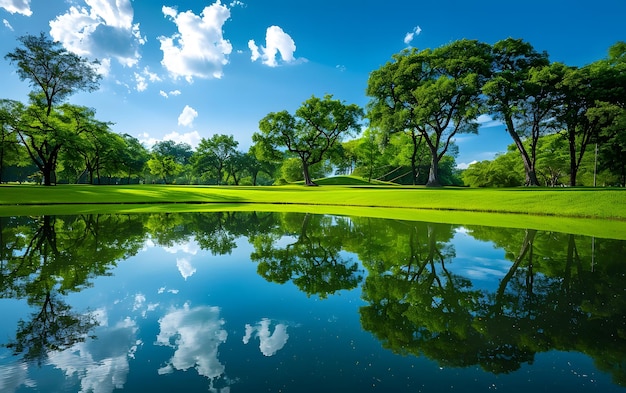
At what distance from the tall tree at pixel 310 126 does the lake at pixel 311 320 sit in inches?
1716

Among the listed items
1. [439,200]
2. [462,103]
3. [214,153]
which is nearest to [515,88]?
[462,103]

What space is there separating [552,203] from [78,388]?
2472 centimetres

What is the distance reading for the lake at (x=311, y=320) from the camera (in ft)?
10.7

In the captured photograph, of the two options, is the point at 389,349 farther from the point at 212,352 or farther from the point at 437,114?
the point at 437,114

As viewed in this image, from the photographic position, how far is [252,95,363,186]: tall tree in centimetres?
5056

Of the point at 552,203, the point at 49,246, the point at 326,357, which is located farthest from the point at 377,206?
the point at 326,357

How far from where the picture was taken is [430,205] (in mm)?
23750

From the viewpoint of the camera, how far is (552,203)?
20.3 meters

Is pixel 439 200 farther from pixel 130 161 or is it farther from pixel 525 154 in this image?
pixel 130 161

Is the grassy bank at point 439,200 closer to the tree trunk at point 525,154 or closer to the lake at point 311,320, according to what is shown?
the tree trunk at point 525,154

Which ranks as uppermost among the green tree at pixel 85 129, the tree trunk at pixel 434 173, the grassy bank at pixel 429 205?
the green tree at pixel 85 129

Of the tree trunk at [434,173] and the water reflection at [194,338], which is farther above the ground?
the tree trunk at [434,173]

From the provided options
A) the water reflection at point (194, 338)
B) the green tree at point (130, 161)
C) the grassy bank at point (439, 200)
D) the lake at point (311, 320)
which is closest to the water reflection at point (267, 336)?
the lake at point (311, 320)

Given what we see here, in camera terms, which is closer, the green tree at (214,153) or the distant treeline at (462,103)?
the distant treeline at (462,103)
